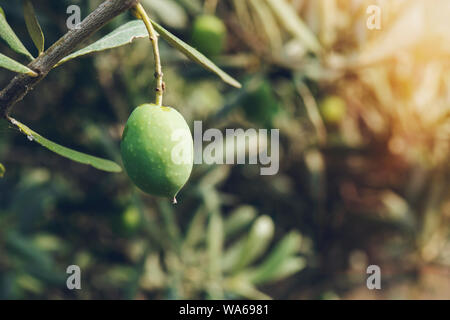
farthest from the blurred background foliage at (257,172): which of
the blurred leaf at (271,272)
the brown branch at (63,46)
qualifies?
the brown branch at (63,46)

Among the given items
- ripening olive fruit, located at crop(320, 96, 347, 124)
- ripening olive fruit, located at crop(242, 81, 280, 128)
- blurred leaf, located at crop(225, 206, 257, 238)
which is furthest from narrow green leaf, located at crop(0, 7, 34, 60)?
ripening olive fruit, located at crop(320, 96, 347, 124)

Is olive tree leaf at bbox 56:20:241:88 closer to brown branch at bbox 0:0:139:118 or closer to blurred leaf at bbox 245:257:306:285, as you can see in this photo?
brown branch at bbox 0:0:139:118

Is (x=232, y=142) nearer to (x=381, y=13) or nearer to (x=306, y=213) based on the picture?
(x=306, y=213)

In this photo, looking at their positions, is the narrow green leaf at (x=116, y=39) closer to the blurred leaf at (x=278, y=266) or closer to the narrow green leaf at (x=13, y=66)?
the narrow green leaf at (x=13, y=66)
